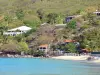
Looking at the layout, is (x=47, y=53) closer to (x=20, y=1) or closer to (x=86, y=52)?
(x=86, y=52)

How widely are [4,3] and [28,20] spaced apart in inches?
1992

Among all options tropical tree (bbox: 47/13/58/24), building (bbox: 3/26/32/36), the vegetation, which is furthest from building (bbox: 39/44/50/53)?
tropical tree (bbox: 47/13/58/24)

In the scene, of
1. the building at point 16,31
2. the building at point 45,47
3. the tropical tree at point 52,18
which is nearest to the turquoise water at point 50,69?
the building at point 45,47

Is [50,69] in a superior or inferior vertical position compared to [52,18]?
inferior

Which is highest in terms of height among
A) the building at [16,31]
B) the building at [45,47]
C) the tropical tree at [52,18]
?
the tropical tree at [52,18]

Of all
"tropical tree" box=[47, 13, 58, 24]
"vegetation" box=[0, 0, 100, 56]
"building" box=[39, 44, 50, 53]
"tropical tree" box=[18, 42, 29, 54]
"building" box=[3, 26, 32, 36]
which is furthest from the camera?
"tropical tree" box=[47, 13, 58, 24]

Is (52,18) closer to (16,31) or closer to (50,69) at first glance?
(16,31)

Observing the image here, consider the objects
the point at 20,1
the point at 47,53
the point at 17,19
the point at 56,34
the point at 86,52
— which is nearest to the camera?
the point at 86,52

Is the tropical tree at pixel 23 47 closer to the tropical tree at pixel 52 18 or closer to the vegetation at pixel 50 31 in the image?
the vegetation at pixel 50 31

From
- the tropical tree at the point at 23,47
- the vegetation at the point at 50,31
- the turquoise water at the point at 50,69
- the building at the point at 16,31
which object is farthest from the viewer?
the building at the point at 16,31

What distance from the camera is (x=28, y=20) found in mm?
104750

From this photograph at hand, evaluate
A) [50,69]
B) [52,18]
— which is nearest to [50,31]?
[52,18]

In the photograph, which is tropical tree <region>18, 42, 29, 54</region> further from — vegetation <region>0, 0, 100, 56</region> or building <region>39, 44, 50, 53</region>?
building <region>39, 44, 50, 53</region>

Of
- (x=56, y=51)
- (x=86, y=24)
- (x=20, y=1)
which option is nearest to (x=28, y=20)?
(x=86, y=24)
